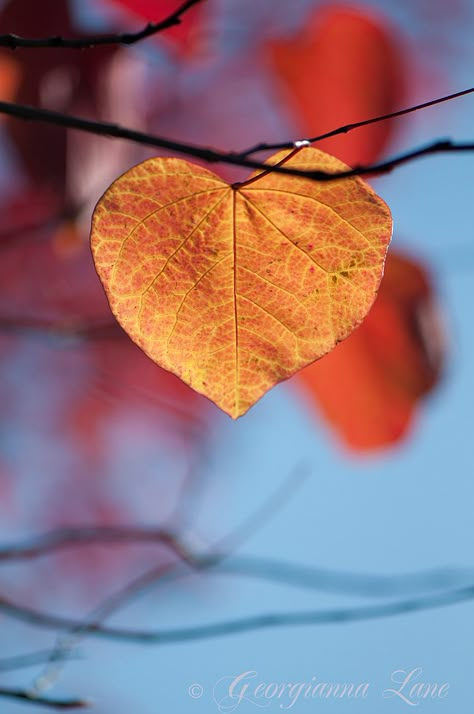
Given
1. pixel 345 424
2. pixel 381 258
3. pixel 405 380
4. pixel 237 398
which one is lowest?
pixel 345 424

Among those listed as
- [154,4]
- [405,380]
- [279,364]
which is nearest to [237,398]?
[279,364]

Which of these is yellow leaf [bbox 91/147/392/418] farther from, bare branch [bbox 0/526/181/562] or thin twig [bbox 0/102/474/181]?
bare branch [bbox 0/526/181/562]

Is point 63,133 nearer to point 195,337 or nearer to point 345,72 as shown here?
point 345,72

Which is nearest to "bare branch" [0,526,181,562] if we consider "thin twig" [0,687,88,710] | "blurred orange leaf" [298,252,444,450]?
"thin twig" [0,687,88,710]

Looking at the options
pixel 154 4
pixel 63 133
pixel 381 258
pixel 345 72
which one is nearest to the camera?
pixel 381 258

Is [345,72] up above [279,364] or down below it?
above

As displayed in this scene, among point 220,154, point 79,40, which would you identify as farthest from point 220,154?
point 79,40

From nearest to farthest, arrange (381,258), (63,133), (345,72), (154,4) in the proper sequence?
(381,258), (154,4), (63,133), (345,72)
